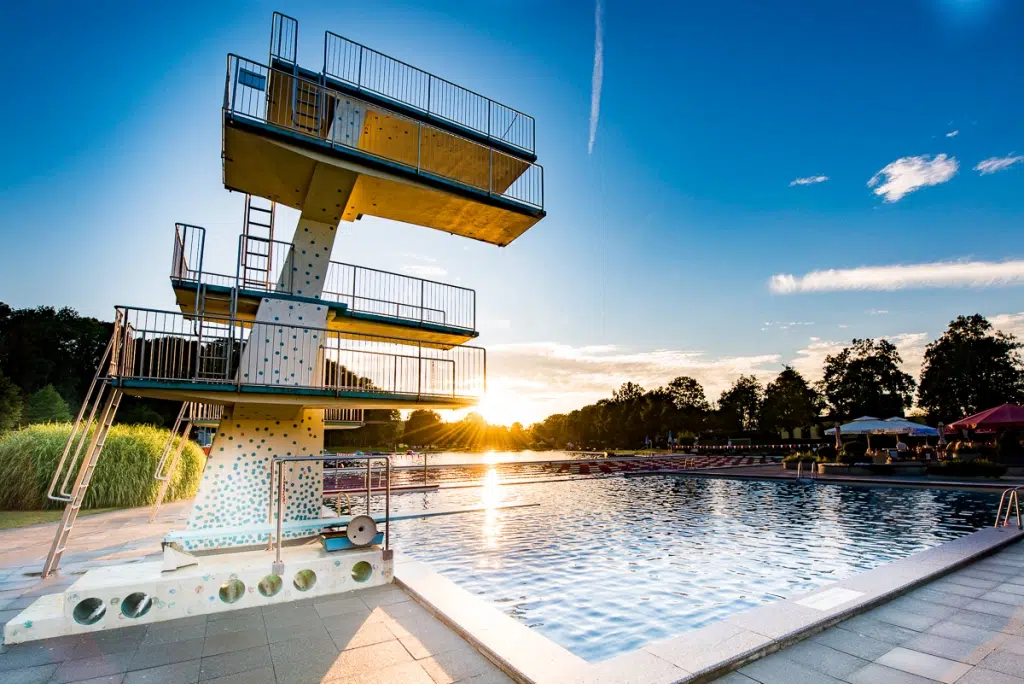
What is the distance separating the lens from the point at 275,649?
4.40 meters

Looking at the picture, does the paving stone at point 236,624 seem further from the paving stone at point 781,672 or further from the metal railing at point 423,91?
the metal railing at point 423,91

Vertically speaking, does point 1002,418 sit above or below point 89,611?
above

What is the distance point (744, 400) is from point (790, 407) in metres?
16.3

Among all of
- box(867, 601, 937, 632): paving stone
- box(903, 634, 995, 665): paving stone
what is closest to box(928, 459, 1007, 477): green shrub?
box(867, 601, 937, 632): paving stone

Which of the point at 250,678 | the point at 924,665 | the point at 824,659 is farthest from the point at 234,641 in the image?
the point at 924,665

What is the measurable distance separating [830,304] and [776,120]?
44.6 ft

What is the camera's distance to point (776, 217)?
2094 cm

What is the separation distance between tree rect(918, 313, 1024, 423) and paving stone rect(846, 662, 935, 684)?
231ft

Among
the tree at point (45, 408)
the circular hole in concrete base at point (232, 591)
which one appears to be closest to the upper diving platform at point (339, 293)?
the circular hole in concrete base at point (232, 591)

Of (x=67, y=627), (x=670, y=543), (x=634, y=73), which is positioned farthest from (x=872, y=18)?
(x=67, y=627)

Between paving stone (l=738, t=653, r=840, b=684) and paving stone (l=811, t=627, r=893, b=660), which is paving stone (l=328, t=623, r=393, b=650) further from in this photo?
paving stone (l=811, t=627, r=893, b=660)

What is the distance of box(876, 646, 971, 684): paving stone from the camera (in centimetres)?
374

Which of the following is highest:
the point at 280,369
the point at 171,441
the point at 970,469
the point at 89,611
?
the point at 280,369

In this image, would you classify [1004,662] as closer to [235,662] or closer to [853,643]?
[853,643]
